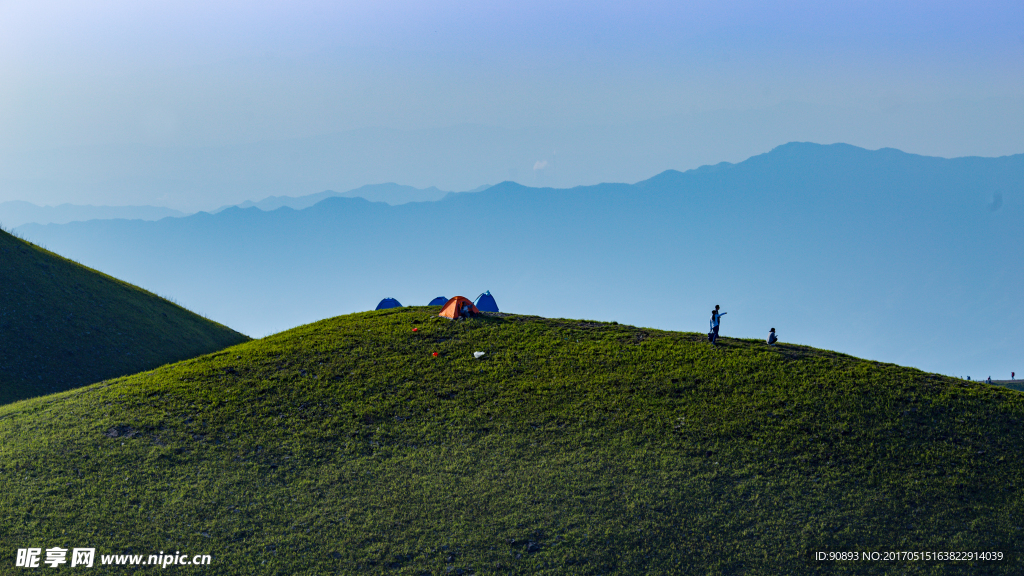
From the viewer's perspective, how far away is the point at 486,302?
67.8 meters

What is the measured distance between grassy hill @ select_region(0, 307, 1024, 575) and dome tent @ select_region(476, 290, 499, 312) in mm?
29091

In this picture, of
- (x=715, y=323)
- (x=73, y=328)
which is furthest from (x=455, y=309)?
(x=73, y=328)

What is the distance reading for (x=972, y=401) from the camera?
31.0 metres

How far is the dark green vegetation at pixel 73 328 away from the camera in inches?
1730

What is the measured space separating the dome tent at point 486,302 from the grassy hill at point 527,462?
29091 mm

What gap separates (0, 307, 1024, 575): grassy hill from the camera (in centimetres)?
2258

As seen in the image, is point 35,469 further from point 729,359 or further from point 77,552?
point 729,359

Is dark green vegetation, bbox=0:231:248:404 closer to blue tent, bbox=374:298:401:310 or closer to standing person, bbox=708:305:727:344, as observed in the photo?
blue tent, bbox=374:298:401:310

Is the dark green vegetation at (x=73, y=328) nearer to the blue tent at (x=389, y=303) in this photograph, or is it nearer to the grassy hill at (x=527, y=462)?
the grassy hill at (x=527, y=462)

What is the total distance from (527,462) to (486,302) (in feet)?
135

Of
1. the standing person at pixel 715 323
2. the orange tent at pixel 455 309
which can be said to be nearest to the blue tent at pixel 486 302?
the orange tent at pixel 455 309

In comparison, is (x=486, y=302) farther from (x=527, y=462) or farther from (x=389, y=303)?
(x=527, y=462)

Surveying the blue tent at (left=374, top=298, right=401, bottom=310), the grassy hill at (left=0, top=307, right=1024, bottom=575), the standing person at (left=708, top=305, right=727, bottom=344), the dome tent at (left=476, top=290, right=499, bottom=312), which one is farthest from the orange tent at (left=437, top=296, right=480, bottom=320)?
the blue tent at (left=374, top=298, right=401, bottom=310)

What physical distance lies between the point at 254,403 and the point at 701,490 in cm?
2264
